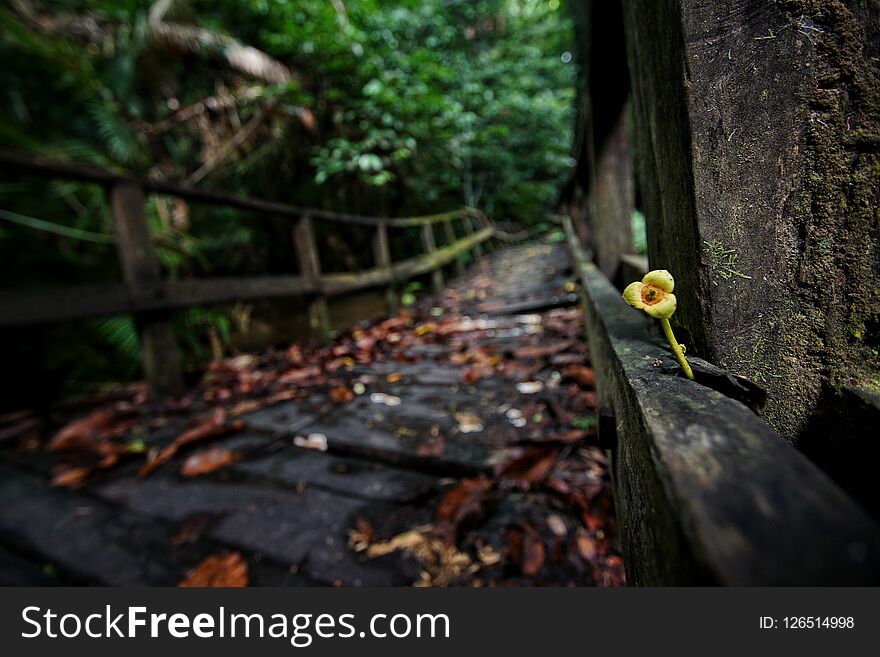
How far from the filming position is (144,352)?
7.83 ft

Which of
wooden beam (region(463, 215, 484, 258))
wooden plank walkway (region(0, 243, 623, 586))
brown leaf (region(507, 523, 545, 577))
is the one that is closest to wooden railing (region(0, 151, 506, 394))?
wooden plank walkway (region(0, 243, 623, 586))

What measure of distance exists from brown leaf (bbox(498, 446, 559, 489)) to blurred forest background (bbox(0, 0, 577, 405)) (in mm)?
3265

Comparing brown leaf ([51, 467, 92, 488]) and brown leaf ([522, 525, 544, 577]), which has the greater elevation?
brown leaf ([51, 467, 92, 488])

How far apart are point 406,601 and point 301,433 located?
4.63 feet

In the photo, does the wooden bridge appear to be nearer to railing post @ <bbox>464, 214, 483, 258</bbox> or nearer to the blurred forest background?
the blurred forest background

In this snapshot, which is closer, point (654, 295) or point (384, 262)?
point (654, 295)

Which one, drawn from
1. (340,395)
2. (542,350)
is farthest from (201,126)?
(542,350)

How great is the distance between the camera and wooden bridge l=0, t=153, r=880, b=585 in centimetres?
32

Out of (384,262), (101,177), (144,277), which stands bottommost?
(384,262)

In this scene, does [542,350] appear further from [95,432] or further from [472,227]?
[472,227]

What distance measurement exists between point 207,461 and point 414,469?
0.84 m

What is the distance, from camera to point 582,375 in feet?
6.15

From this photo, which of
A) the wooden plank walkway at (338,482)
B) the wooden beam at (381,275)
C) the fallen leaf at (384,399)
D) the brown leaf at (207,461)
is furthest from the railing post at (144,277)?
the wooden beam at (381,275)

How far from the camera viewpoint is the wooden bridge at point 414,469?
0.32 meters
